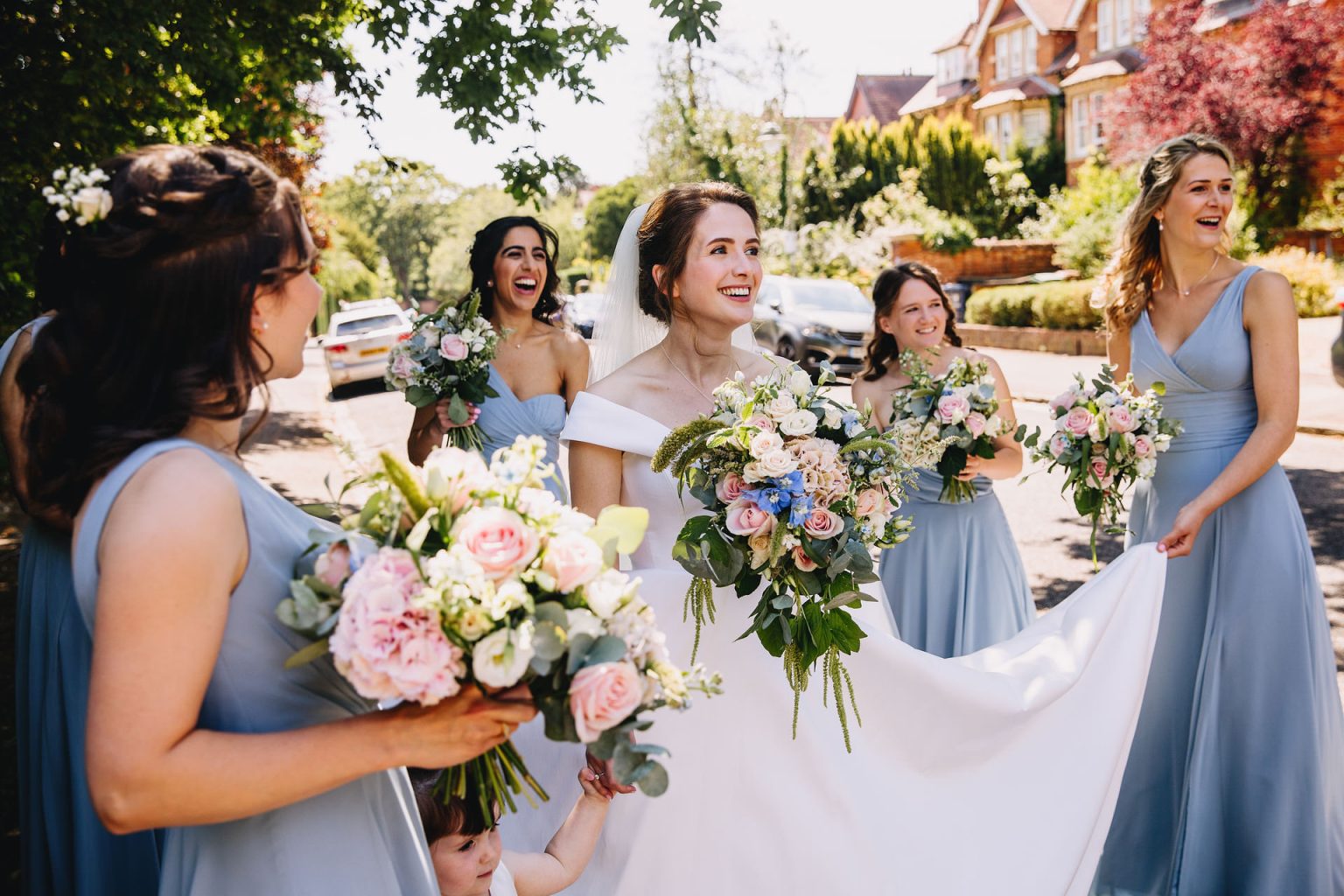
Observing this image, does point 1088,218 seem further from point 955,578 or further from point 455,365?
point 455,365

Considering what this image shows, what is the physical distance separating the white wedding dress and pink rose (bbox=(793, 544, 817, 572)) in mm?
592

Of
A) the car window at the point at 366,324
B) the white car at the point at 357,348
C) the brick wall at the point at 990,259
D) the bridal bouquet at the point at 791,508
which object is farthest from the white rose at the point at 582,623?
the brick wall at the point at 990,259

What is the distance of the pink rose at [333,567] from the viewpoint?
176 centimetres

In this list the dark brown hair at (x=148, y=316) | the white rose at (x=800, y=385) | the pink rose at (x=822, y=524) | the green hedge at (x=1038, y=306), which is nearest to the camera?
the dark brown hair at (x=148, y=316)

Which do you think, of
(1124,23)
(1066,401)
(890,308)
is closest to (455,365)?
(890,308)

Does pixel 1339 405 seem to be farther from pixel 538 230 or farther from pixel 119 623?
pixel 119 623

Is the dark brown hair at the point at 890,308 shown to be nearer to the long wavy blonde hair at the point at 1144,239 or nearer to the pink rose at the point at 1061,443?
the long wavy blonde hair at the point at 1144,239

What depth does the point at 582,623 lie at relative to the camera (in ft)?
5.81

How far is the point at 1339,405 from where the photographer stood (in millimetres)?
13672

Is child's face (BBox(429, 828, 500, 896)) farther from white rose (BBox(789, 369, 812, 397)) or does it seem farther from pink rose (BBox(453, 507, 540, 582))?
white rose (BBox(789, 369, 812, 397))

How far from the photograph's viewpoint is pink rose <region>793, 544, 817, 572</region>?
3.09 meters

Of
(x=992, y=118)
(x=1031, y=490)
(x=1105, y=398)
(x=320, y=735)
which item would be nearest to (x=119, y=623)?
(x=320, y=735)

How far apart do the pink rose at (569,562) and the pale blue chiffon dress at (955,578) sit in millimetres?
3552

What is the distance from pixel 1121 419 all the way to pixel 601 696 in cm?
304
